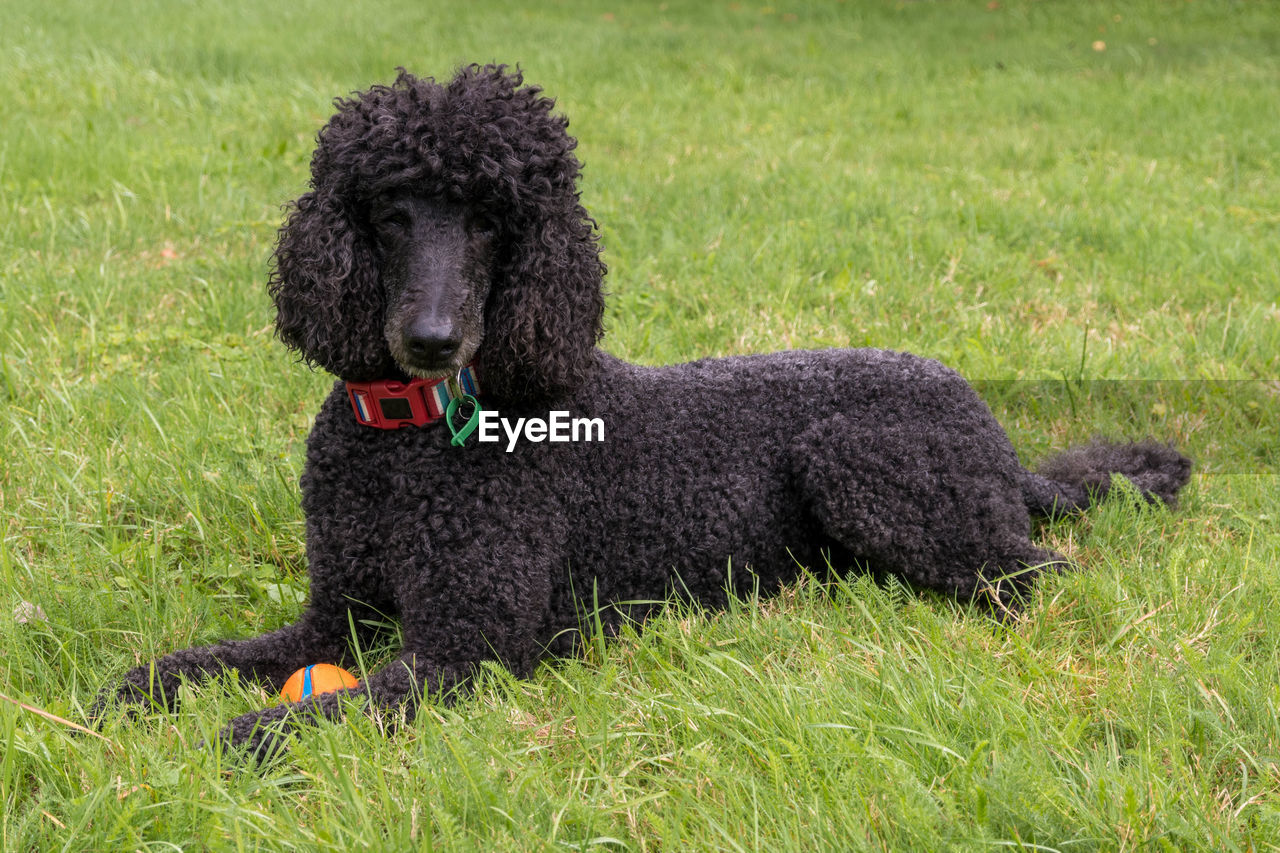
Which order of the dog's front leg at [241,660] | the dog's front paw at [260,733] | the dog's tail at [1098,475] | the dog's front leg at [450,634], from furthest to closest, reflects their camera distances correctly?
1. the dog's tail at [1098,475]
2. the dog's front leg at [241,660]
3. the dog's front leg at [450,634]
4. the dog's front paw at [260,733]

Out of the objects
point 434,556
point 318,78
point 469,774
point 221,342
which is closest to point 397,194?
point 434,556

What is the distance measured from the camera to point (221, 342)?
4.22m

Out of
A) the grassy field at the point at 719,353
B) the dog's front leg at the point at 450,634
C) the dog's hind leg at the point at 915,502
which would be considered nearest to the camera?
the grassy field at the point at 719,353

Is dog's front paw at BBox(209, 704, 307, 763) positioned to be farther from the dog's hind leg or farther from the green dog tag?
the dog's hind leg

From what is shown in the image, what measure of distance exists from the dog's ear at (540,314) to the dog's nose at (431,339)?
19 cm

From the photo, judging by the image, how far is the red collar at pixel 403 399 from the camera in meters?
2.42

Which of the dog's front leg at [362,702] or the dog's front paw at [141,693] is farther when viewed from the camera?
the dog's front paw at [141,693]

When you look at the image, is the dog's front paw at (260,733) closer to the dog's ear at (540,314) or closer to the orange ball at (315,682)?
the orange ball at (315,682)

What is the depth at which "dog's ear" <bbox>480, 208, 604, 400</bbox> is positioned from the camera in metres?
2.37

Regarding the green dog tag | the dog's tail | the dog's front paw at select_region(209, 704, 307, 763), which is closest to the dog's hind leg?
the dog's tail

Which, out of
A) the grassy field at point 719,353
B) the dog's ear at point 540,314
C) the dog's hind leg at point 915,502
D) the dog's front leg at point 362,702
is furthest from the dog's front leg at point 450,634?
the dog's hind leg at point 915,502

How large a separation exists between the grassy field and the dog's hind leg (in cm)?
11

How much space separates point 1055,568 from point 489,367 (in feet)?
5.44

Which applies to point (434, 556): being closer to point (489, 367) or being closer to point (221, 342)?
point (489, 367)
